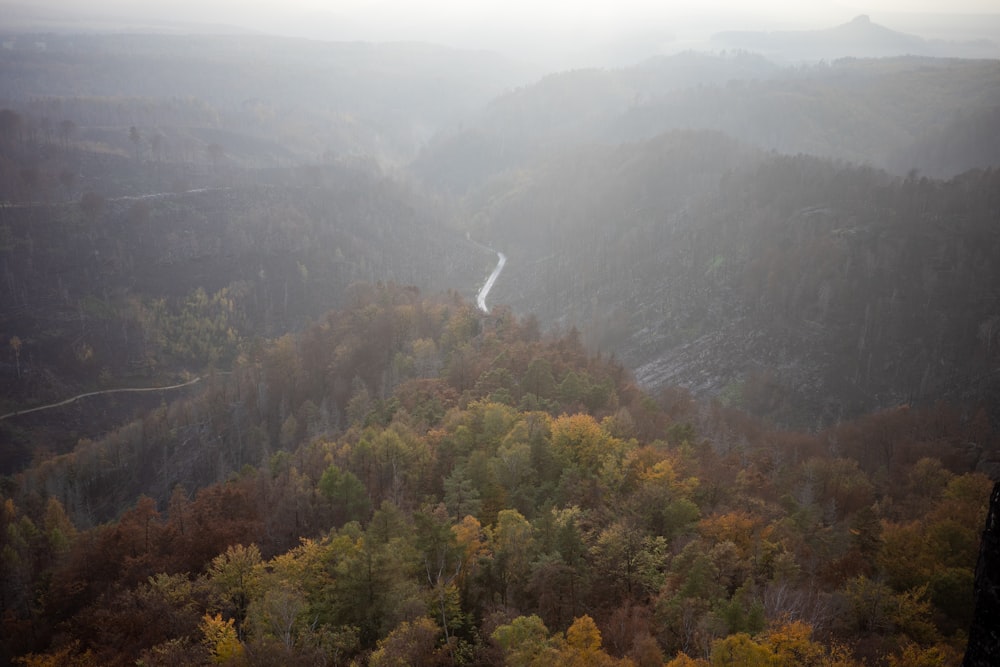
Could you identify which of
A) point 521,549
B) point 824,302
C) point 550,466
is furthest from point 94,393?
point 824,302

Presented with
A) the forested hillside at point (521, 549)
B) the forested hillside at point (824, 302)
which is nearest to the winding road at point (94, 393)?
the forested hillside at point (521, 549)

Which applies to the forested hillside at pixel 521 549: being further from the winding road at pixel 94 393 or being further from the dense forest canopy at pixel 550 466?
the winding road at pixel 94 393

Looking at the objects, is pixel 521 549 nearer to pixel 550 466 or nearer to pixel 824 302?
pixel 550 466

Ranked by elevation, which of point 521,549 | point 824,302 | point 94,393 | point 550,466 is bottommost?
point 94,393

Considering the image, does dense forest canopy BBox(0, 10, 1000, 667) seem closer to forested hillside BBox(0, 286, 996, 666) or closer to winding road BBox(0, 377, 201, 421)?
forested hillside BBox(0, 286, 996, 666)

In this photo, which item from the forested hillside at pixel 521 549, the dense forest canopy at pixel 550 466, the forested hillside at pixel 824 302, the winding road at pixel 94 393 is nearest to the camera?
the forested hillside at pixel 521 549

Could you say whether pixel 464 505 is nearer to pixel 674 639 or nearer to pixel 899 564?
pixel 674 639

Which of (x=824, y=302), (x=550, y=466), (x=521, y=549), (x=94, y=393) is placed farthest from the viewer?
(x=94, y=393)

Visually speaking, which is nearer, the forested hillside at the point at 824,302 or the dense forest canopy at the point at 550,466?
the dense forest canopy at the point at 550,466

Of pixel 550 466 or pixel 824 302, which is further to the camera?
pixel 824 302
